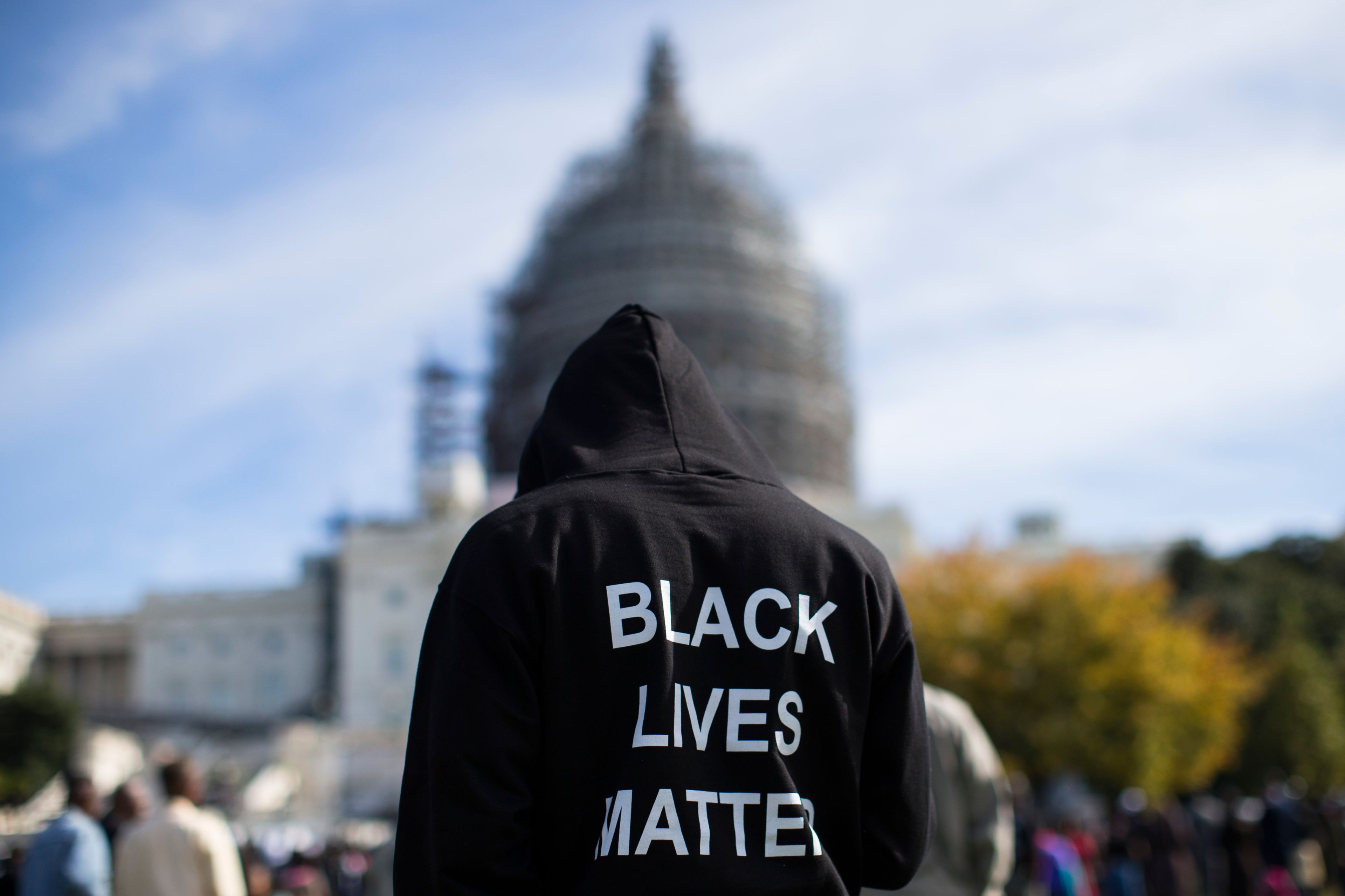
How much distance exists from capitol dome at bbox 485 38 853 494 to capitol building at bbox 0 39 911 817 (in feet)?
0.38

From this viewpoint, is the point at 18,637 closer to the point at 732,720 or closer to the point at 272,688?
the point at 272,688

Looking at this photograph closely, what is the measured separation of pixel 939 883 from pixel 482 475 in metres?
66.2

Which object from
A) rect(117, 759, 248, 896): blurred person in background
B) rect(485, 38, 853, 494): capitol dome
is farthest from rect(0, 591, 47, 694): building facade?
rect(117, 759, 248, 896): blurred person in background

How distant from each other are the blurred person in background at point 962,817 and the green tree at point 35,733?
153 feet

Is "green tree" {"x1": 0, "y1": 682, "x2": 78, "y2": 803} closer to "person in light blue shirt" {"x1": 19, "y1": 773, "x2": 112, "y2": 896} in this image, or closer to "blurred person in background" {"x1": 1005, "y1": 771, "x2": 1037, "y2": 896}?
"blurred person in background" {"x1": 1005, "y1": 771, "x2": 1037, "y2": 896}

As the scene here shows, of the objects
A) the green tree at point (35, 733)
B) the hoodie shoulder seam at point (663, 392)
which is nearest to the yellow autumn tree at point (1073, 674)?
the hoodie shoulder seam at point (663, 392)

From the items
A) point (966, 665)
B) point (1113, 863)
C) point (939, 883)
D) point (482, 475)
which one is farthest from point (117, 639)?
point (939, 883)

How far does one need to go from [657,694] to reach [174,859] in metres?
3.78

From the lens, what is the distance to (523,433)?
67.9 meters

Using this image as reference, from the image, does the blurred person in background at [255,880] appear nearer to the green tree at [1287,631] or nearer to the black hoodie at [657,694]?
the black hoodie at [657,694]

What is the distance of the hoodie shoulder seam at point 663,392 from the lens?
2.51m

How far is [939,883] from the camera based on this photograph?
475 centimetres

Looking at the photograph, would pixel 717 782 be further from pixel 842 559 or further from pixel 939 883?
pixel 939 883

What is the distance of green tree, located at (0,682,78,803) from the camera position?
4550 cm
